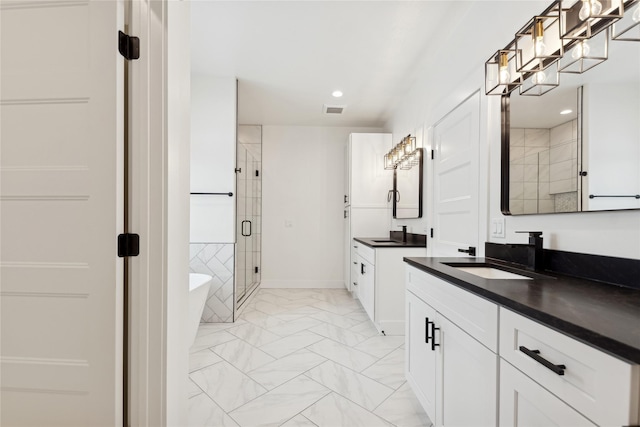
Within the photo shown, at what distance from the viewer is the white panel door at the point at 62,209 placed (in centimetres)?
119

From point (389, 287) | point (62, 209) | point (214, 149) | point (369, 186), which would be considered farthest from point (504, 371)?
point (369, 186)

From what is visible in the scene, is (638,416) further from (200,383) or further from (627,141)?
(200,383)

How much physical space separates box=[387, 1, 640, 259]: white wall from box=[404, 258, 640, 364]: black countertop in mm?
182

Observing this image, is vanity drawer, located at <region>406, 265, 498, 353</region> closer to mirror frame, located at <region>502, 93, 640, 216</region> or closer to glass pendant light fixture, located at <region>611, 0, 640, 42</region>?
mirror frame, located at <region>502, 93, 640, 216</region>

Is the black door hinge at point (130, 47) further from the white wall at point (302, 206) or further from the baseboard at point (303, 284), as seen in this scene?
the baseboard at point (303, 284)

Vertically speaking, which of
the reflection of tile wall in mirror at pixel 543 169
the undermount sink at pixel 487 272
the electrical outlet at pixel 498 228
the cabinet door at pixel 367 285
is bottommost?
the cabinet door at pixel 367 285

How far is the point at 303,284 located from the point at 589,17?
4.51 meters

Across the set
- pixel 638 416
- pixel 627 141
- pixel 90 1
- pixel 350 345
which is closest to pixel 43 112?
pixel 90 1

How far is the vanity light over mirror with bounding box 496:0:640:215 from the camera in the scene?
1.12 meters

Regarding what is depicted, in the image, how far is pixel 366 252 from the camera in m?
3.44

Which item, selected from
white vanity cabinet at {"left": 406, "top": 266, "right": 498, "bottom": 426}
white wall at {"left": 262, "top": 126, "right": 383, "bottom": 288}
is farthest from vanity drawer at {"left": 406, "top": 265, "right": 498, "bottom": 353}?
white wall at {"left": 262, "top": 126, "right": 383, "bottom": 288}

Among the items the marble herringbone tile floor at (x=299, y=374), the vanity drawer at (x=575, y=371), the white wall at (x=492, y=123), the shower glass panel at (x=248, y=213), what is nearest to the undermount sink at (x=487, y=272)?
the white wall at (x=492, y=123)

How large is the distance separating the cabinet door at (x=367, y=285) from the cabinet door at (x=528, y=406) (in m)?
2.13

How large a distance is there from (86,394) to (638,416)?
1.63 meters
